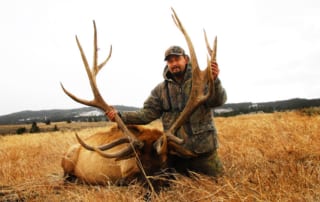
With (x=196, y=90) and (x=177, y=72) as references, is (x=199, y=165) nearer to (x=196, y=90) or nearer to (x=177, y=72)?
(x=196, y=90)

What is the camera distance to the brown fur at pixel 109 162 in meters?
5.00

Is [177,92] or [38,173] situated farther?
[38,173]

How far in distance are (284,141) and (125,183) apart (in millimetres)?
2610

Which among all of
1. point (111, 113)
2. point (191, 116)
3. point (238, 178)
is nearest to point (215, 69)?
point (191, 116)

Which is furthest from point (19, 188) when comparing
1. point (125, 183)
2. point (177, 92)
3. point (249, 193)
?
point (249, 193)

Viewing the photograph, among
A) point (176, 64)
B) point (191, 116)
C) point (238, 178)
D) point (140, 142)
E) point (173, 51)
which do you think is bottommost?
point (238, 178)

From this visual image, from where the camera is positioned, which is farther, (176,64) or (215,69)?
(176,64)

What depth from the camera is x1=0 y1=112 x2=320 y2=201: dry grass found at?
357cm

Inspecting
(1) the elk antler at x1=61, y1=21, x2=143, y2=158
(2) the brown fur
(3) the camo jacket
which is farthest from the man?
(2) the brown fur

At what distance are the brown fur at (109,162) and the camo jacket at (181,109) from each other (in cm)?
19

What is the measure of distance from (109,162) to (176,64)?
167cm

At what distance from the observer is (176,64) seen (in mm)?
5410

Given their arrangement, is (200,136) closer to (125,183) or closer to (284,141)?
(125,183)

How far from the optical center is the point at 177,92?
5492 mm
